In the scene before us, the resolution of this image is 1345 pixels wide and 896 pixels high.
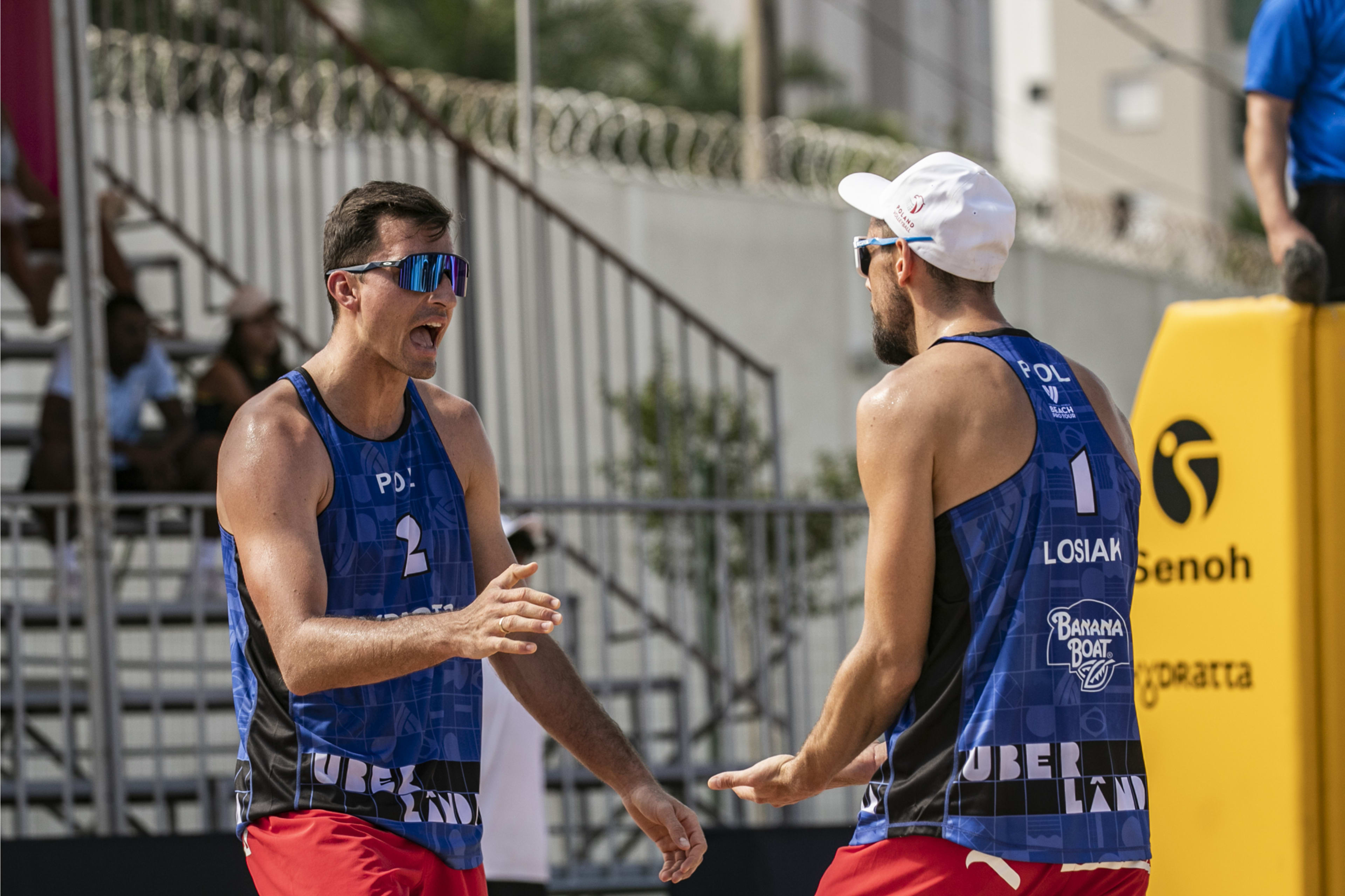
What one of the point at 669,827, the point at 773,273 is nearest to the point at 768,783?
the point at 669,827

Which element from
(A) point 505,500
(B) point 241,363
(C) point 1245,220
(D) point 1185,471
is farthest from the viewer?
(C) point 1245,220

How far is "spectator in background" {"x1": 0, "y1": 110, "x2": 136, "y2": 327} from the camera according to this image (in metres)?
7.47

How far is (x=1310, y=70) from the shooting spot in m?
4.39

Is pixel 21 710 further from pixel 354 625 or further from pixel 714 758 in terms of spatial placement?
Result: pixel 354 625

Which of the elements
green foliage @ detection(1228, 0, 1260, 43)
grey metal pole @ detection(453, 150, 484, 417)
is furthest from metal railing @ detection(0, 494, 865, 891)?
green foliage @ detection(1228, 0, 1260, 43)

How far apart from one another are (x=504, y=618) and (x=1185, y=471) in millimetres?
2161

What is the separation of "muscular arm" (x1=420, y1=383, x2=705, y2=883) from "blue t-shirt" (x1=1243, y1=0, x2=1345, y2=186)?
8.43ft

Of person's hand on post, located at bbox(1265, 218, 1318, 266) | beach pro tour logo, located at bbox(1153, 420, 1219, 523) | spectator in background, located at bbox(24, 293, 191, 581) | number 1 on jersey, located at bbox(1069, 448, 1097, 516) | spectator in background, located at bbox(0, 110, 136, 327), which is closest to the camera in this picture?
number 1 on jersey, located at bbox(1069, 448, 1097, 516)

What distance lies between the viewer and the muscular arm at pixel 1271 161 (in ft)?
13.6

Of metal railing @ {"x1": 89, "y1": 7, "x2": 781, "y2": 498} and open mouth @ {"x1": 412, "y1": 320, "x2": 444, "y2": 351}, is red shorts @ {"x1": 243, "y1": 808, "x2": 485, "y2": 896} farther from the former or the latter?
metal railing @ {"x1": 89, "y1": 7, "x2": 781, "y2": 498}

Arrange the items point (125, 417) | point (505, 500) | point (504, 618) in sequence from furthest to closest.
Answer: point (125, 417) < point (505, 500) < point (504, 618)

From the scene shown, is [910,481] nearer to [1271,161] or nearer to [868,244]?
[868,244]

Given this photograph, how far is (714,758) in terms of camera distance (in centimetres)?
765

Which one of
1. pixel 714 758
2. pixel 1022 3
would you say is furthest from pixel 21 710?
pixel 1022 3
